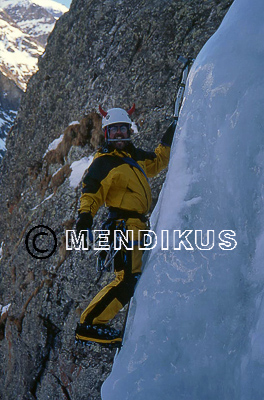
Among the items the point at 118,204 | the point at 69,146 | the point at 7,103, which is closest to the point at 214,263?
the point at 118,204

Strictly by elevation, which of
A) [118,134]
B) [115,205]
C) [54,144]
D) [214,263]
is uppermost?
[54,144]

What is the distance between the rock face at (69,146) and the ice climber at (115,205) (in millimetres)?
1778

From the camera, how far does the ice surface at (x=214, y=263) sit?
124 inches

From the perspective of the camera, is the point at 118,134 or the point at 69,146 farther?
the point at 69,146

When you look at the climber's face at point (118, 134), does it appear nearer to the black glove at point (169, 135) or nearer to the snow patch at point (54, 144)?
the black glove at point (169, 135)

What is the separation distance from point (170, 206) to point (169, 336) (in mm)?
1248

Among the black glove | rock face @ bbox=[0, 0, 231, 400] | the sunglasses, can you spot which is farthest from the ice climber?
rock face @ bbox=[0, 0, 231, 400]

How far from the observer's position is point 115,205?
4305 millimetres

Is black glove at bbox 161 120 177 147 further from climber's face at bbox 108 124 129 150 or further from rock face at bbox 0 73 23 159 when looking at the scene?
rock face at bbox 0 73 23 159

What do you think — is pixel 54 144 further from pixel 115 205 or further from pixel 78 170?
pixel 115 205

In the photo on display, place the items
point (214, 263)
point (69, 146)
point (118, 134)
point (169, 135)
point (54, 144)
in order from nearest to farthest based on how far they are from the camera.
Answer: point (214, 263)
point (118, 134)
point (169, 135)
point (69, 146)
point (54, 144)

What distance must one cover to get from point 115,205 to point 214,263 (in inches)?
56.2

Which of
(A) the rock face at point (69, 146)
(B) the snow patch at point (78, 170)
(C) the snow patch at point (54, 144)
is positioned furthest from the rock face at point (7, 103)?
(B) the snow patch at point (78, 170)

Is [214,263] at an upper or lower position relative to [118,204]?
lower
